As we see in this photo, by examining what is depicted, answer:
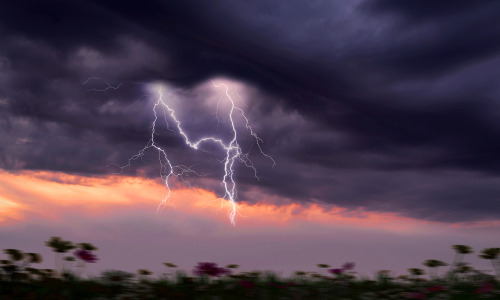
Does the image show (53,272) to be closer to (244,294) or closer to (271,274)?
(244,294)

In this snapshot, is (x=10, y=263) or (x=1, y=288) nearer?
(x=1, y=288)

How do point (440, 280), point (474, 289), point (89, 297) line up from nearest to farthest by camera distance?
1. point (89, 297)
2. point (474, 289)
3. point (440, 280)

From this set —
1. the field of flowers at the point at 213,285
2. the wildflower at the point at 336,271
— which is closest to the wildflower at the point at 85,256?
the field of flowers at the point at 213,285

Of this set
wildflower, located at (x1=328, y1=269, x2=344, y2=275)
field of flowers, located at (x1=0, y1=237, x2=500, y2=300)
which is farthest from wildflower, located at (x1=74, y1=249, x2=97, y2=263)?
wildflower, located at (x1=328, y1=269, x2=344, y2=275)

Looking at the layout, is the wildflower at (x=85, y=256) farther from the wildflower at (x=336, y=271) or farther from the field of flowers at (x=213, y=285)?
the wildflower at (x=336, y=271)

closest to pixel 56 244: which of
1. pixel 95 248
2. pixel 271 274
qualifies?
pixel 95 248

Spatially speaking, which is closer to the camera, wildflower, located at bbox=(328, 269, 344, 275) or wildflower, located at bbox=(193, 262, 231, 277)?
wildflower, located at bbox=(193, 262, 231, 277)

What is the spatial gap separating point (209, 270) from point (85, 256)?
1552 mm

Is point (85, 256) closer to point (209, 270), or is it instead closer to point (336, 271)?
point (209, 270)

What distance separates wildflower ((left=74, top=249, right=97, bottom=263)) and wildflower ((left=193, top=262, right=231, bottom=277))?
127cm

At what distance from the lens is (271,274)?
643cm

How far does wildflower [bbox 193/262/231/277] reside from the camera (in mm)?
5324

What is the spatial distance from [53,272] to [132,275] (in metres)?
1.02

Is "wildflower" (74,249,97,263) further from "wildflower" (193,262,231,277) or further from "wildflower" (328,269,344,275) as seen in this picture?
"wildflower" (328,269,344,275)
